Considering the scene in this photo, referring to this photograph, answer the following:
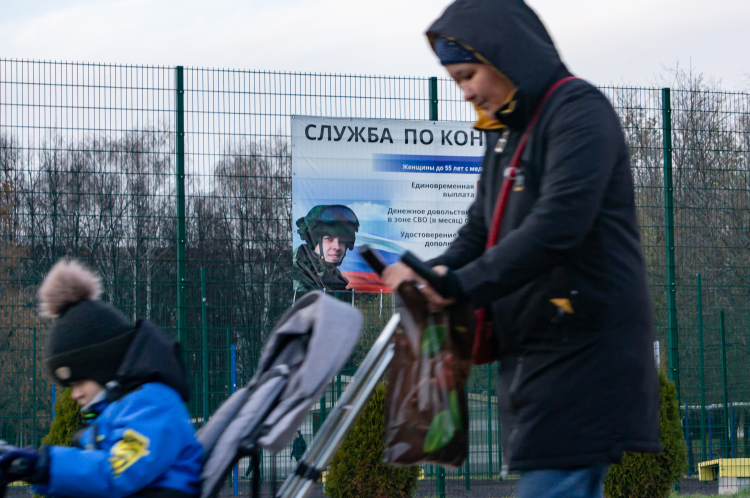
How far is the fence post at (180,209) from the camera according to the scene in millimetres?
7934

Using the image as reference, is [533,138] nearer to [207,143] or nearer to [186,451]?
[186,451]

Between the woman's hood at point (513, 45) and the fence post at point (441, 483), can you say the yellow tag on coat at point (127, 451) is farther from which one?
the fence post at point (441, 483)

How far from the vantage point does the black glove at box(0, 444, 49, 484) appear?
7.40 ft

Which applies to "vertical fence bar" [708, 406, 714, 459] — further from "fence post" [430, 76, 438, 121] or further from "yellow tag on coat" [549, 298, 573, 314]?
"yellow tag on coat" [549, 298, 573, 314]

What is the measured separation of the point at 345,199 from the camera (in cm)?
837

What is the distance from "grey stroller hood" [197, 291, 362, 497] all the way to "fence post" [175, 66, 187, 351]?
5.05m

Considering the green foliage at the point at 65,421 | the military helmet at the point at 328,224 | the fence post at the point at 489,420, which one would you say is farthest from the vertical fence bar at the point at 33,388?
the fence post at the point at 489,420

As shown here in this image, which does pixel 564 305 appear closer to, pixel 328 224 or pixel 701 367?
pixel 328 224

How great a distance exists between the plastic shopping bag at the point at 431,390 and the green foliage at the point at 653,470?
5803 millimetres

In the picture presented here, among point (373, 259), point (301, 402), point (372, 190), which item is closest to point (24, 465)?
point (301, 402)

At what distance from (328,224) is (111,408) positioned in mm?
5719

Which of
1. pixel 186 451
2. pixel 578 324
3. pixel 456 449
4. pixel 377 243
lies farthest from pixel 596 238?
pixel 377 243

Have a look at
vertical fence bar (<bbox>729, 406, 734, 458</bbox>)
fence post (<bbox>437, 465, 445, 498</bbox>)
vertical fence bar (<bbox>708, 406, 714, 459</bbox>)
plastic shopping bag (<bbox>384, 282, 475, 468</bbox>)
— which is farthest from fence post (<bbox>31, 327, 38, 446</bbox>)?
vertical fence bar (<bbox>729, 406, 734, 458</bbox>)

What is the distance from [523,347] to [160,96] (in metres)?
6.75
